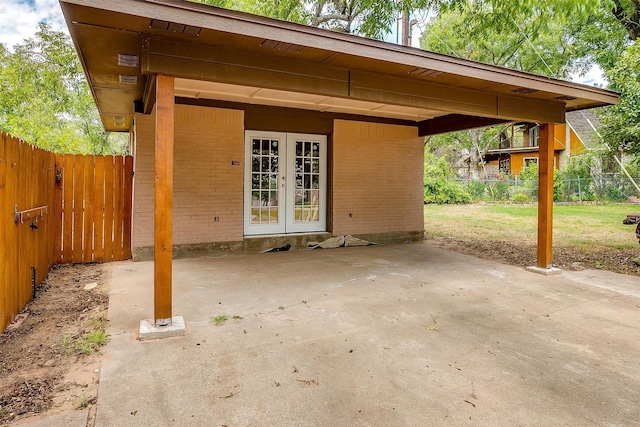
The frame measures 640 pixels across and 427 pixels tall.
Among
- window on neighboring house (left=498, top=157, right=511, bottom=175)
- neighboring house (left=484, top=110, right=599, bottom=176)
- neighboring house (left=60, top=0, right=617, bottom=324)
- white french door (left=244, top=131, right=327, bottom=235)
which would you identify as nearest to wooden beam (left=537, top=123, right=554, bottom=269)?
neighboring house (left=60, top=0, right=617, bottom=324)

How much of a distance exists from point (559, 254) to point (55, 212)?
8.30 metres

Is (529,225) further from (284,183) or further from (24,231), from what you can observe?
(24,231)

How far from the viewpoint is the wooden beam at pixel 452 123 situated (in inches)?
238

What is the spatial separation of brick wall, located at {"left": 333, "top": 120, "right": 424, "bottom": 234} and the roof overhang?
198cm

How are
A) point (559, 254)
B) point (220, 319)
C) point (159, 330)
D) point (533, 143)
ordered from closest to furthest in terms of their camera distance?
point (159, 330), point (220, 319), point (559, 254), point (533, 143)

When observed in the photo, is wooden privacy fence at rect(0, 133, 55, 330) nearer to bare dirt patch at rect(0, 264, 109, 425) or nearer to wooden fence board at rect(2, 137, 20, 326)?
wooden fence board at rect(2, 137, 20, 326)

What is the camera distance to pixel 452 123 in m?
6.84

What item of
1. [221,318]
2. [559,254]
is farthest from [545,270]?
[221,318]

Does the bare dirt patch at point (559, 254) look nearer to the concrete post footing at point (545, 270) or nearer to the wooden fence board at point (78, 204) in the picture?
the concrete post footing at point (545, 270)

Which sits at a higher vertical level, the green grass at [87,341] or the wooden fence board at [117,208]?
the wooden fence board at [117,208]

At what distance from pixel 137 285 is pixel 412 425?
3.70 meters

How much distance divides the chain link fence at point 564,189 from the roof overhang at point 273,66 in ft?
42.8

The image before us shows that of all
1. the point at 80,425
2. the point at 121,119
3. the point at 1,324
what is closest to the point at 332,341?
the point at 80,425

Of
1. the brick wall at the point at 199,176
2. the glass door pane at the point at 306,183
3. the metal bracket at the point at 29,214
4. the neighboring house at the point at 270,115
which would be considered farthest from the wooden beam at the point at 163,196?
the glass door pane at the point at 306,183
